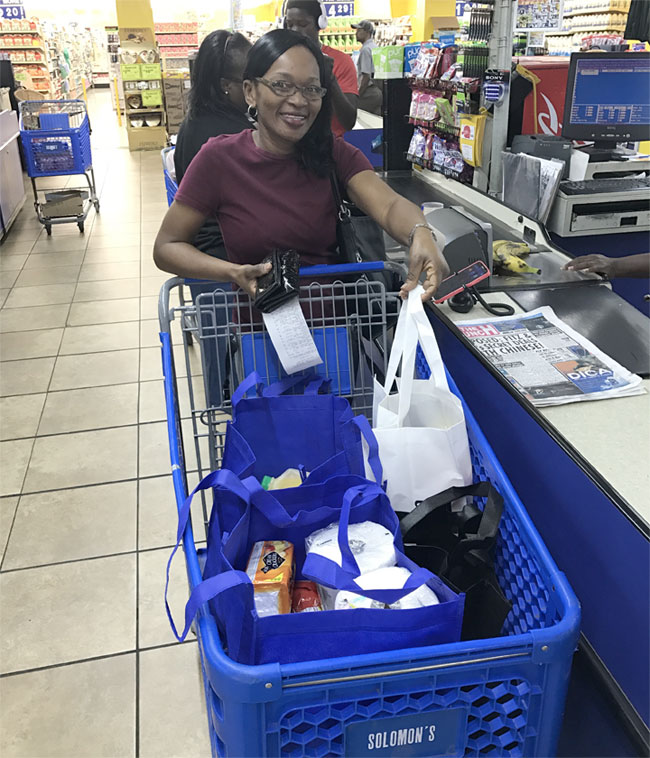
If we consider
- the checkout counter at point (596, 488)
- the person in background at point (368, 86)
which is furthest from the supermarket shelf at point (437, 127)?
the person in background at point (368, 86)

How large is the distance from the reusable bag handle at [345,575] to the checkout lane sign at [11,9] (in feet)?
45.7

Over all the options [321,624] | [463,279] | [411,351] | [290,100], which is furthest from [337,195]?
[321,624]

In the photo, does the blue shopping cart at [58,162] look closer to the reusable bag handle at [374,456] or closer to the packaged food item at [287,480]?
the packaged food item at [287,480]

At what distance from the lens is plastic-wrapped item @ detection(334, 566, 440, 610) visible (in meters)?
1.02

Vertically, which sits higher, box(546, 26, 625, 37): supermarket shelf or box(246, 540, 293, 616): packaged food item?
box(546, 26, 625, 37): supermarket shelf

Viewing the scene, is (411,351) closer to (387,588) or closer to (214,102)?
(387,588)

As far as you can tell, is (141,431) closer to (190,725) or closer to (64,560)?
(64,560)

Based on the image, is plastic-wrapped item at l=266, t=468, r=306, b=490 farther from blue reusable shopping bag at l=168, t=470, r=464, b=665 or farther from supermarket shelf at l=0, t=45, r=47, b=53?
supermarket shelf at l=0, t=45, r=47, b=53

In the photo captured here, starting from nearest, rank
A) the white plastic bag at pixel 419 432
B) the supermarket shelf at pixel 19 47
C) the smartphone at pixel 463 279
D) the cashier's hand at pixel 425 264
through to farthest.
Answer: the white plastic bag at pixel 419 432 < the cashier's hand at pixel 425 264 < the smartphone at pixel 463 279 < the supermarket shelf at pixel 19 47

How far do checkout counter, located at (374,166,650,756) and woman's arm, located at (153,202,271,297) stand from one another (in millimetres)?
700

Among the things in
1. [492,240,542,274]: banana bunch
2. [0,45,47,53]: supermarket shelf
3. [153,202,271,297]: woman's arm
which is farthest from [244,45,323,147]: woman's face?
[0,45,47,53]: supermarket shelf

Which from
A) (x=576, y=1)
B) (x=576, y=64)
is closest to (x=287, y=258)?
(x=576, y=64)

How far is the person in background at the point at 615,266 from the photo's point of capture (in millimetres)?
2273

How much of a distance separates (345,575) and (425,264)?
860 mm
